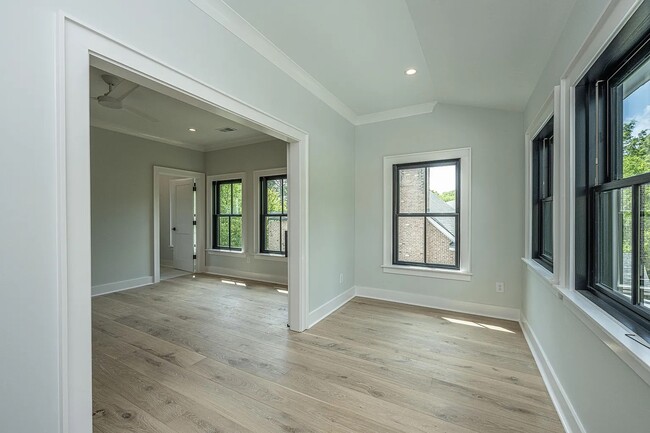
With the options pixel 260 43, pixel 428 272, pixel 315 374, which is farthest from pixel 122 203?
pixel 428 272

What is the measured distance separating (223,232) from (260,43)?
431cm

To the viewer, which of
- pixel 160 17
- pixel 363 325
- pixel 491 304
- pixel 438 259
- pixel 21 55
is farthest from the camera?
pixel 438 259

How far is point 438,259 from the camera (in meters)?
3.82

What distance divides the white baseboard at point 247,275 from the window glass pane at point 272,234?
512 millimetres

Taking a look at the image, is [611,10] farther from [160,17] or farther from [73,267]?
[73,267]

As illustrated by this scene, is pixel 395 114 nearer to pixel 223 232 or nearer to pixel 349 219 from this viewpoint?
pixel 349 219

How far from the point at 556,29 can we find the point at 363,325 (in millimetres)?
2979

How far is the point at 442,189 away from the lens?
12.4 feet

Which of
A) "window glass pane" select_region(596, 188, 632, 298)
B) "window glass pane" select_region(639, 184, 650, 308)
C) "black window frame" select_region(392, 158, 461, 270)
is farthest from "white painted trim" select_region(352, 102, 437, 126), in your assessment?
"window glass pane" select_region(639, 184, 650, 308)

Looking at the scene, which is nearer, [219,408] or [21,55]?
[21,55]

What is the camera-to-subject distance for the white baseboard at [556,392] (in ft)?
5.16

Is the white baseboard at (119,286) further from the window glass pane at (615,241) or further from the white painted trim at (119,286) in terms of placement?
the window glass pane at (615,241)

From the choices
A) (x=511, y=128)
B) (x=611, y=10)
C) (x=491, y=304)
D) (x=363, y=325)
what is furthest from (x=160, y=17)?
(x=491, y=304)

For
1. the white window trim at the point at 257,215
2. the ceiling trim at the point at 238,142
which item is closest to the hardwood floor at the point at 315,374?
the white window trim at the point at 257,215
